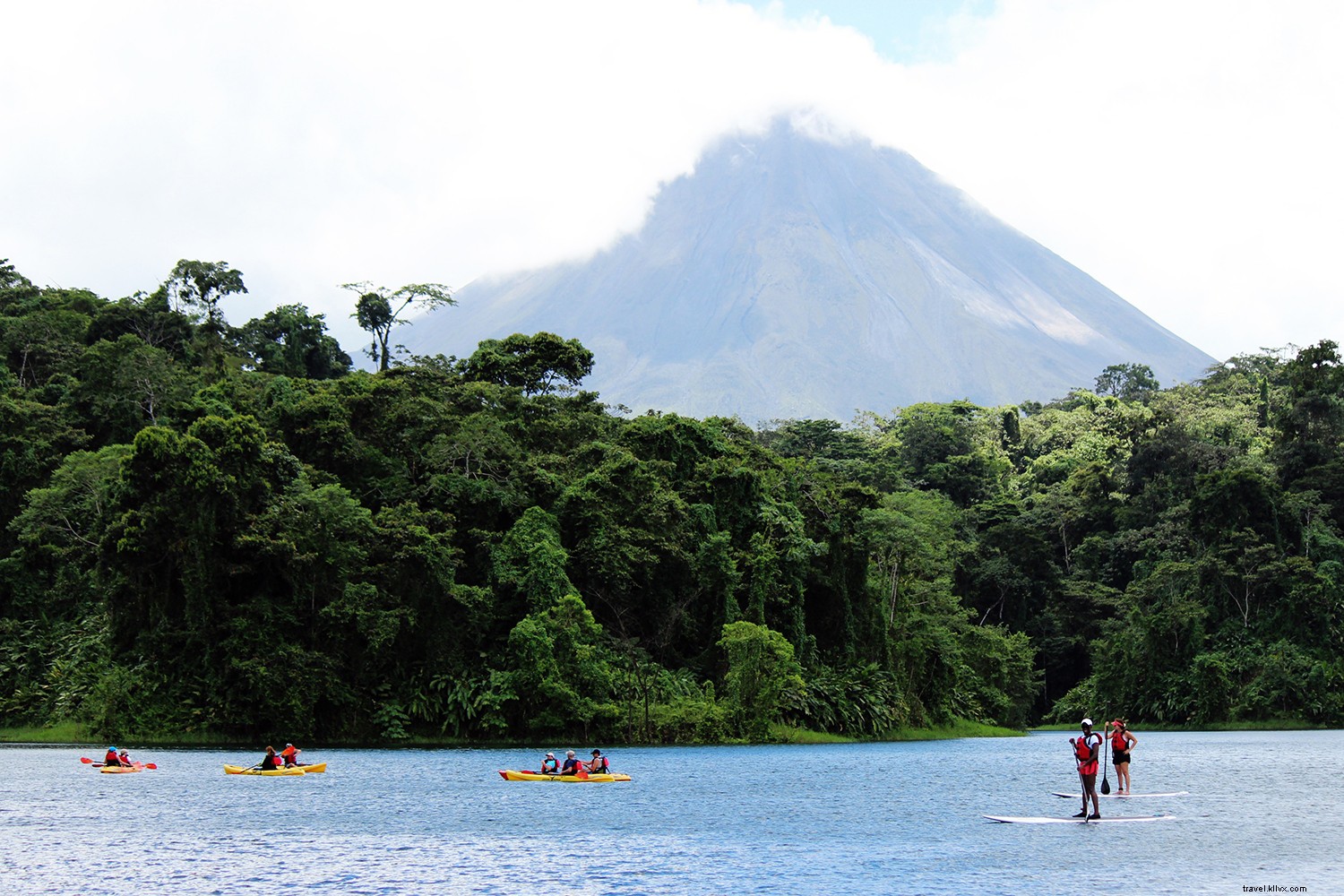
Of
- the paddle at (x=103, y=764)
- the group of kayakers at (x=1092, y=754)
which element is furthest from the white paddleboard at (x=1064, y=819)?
the paddle at (x=103, y=764)

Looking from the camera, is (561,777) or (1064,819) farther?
(561,777)

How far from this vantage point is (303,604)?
36.6 m

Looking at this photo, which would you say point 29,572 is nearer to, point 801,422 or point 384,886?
point 384,886

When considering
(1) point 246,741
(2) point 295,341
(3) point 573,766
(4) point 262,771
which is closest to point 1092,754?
(3) point 573,766

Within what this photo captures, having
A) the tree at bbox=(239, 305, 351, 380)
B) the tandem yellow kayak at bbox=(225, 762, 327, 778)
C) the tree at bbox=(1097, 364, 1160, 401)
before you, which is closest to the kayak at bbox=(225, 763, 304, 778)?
the tandem yellow kayak at bbox=(225, 762, 327, 778)

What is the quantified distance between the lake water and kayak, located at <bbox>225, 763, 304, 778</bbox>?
204 millimetres

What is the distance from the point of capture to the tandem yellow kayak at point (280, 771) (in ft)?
90.9

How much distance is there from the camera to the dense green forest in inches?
1422

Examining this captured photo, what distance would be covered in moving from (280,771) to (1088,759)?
57.7 feet


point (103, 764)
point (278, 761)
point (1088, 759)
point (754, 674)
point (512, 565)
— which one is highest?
point (512, 565)

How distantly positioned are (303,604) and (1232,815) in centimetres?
2564

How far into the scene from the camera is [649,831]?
20641mm

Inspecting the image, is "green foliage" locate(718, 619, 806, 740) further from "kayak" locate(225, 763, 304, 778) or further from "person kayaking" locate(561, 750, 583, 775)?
"kayak" locate(225, 763, 304, 778)

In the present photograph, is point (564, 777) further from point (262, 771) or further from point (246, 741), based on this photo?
point (246, 741)
